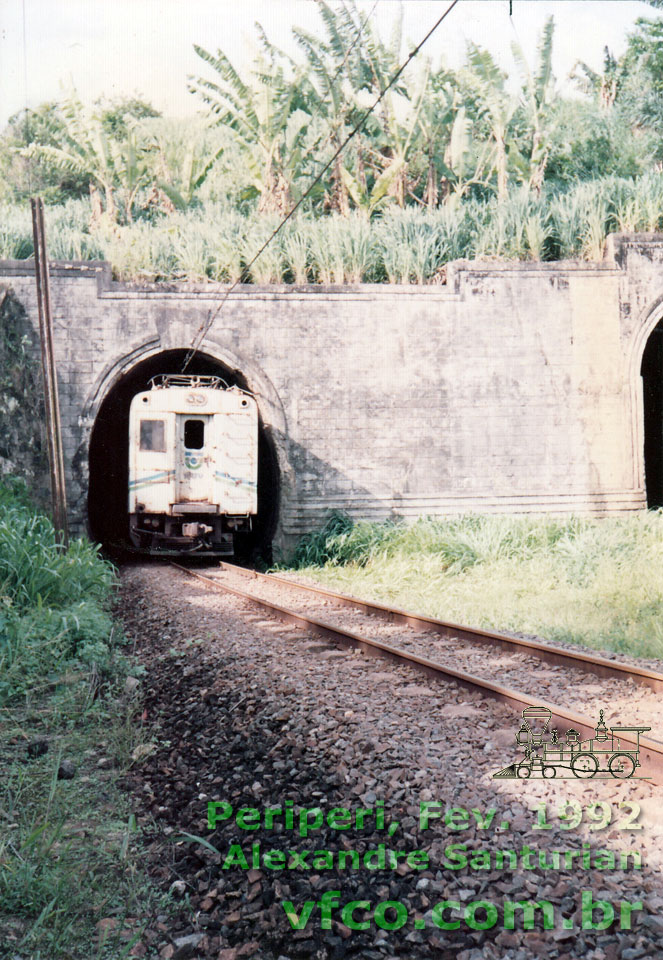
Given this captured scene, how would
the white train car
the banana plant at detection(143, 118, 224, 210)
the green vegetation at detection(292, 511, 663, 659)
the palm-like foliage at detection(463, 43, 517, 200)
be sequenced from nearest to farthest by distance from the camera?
the green vegetation at detection(292, 511, 663, 659) < the white train car < the palm-like foliage at detection(463, 43, 517, 200) < the banana plant at detection(143, 118, 224, 210)

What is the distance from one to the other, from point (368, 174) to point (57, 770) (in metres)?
27.8

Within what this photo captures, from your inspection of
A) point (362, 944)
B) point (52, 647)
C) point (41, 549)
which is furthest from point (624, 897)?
point (41, 549)

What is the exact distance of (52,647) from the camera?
22.0 feet

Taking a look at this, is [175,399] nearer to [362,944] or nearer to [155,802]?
[155,802]

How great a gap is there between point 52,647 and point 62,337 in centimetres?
977

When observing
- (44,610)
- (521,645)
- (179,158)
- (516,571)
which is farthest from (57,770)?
(179,158)

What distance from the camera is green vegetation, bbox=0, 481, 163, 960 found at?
3.10 metres

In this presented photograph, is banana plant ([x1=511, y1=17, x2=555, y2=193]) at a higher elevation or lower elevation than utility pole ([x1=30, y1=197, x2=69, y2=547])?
higher

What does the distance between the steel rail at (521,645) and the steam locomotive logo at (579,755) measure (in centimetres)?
154

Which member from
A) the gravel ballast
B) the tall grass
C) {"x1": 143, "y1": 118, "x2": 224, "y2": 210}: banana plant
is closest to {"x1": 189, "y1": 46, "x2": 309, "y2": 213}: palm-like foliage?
{"x1": 143, "y1": 118, "x2": 224, "y2": 210}: banana plant

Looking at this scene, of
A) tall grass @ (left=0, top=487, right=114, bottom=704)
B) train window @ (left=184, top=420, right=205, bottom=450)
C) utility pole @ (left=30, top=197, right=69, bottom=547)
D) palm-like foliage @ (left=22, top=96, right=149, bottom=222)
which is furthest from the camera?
palm-like foliage @ (left=22, top=96, right=149, bottom=222)

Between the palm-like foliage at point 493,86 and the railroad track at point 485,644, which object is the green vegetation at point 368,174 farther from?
the railroad track at point 485,644

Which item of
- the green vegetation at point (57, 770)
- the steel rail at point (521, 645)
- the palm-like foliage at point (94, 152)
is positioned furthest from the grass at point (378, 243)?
the green vegetation at point (57, 770)

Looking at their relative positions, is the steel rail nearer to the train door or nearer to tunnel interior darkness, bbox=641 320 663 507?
the train door
